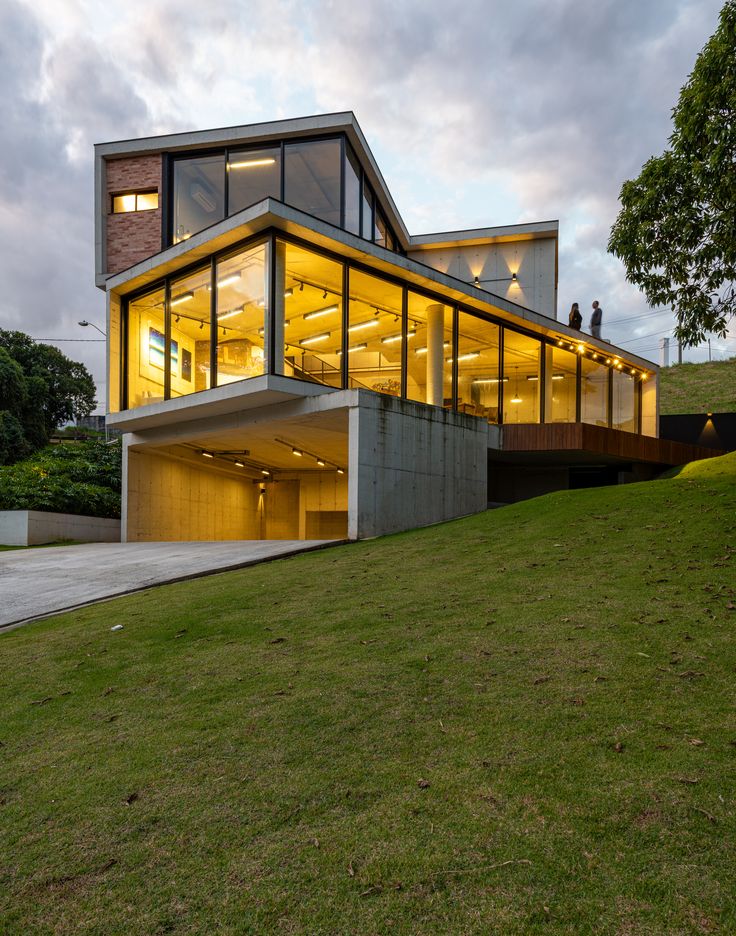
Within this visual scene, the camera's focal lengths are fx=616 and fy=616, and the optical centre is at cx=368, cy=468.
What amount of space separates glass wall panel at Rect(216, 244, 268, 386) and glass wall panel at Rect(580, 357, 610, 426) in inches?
529

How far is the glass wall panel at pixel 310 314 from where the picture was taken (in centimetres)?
1524

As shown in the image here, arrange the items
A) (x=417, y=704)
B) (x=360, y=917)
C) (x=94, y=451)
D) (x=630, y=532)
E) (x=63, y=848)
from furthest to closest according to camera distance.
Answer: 1. (x=94, y=451)
2. (x=630, y=532)
3. (x=417, y=704)
4. (x=63, y=848)
5. (x=360, y=917)

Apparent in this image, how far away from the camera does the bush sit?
1895 centimetres

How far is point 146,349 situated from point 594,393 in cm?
1631

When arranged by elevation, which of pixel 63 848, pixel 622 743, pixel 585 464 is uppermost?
pixel 585 464

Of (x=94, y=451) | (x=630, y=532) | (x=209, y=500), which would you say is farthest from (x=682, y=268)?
(x=94, y=451)

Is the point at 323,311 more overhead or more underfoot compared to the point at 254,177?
more underfoot

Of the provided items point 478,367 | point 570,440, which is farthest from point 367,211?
point 570,440

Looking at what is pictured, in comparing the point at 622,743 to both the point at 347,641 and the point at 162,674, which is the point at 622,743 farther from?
the point at 162,674

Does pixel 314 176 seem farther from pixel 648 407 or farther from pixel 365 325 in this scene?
pixel 648 407

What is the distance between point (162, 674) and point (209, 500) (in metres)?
18.3

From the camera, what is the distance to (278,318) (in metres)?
15.0

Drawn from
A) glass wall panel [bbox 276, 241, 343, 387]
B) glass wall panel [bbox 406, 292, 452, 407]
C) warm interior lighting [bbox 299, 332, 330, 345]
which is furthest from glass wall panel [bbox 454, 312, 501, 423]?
warm interior lighting [bbox 299, 332, 330, 345]

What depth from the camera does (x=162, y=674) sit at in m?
5.25
